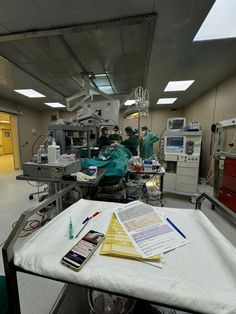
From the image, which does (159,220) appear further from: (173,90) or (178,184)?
(173,90)

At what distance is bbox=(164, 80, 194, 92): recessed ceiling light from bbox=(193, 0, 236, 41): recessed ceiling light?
175 centimetres

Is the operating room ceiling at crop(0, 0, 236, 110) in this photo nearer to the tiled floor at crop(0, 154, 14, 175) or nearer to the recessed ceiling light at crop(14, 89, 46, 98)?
the recessed ceiling light at crop(14, 89, 46, 98)

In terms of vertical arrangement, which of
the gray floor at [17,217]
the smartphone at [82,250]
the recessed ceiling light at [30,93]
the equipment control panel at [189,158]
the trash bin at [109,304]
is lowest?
the gray floor at [17,217]

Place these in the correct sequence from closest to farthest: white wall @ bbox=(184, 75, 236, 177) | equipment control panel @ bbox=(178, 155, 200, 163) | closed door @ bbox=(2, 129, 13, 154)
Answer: equipment control panel @ bbox=(178, 155, 200, 163) < white wall @ bbox=(184, 75, 236, 177) < closed door @ bbox=(2, 129, 13, 154)

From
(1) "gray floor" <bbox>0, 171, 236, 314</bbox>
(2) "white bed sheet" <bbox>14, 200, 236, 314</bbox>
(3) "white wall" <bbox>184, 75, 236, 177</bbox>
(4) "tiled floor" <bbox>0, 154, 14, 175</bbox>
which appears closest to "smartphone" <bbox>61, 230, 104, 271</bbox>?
(2) "white bed sheet" <bbox>14, 200, 236, 314</bbox>

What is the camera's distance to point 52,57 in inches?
117

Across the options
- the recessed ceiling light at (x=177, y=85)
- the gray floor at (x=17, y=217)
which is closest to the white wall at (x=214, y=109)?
the recessed ceiling light at (x=177, y=85)

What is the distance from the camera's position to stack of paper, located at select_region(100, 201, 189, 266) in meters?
0.64

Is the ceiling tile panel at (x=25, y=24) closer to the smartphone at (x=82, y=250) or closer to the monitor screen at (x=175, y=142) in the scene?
the smartphone at (x=82, y=250)

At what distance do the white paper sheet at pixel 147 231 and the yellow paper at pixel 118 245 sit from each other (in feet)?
0.07

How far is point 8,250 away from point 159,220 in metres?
0.69

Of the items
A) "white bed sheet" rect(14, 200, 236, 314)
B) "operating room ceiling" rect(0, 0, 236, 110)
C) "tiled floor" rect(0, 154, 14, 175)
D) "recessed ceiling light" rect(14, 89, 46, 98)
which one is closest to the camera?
"white bed sheet" rect(14, 200, 236, 314)

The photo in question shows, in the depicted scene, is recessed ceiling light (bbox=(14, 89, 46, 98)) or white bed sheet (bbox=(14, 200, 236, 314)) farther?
recessed ceiling light (bbox=(14, 89, 46, 98))

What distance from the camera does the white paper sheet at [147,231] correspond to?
672 millimetres
